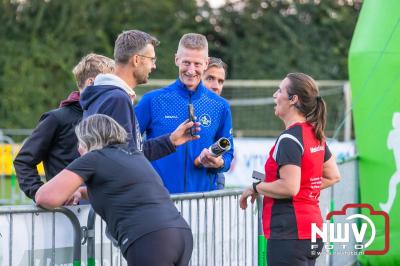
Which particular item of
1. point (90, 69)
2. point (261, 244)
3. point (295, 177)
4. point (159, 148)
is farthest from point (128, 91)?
point (261, 244)

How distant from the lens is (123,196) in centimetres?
481

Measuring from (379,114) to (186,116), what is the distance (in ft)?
11.2

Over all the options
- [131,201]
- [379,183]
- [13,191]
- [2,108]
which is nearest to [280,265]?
[131,201]

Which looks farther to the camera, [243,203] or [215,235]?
[215,235]

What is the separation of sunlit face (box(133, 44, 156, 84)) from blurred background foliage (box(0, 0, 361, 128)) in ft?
81.7

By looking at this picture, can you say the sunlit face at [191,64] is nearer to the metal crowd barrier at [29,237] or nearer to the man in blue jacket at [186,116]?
the man in blue jacket at [186,116]

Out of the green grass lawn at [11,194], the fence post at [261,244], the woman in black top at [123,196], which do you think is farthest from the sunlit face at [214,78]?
the green grass lawn at [11,194]

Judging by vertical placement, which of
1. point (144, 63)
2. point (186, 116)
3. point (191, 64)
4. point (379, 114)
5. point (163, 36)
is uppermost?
point (163, 36)

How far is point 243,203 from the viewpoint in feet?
19.8

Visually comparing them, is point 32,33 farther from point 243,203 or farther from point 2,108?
point 243,203

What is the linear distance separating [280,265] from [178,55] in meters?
2.07

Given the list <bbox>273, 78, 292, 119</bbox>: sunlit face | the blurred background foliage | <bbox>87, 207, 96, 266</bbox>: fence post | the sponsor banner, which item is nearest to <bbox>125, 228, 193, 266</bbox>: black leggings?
<bbox>87, 207, 96, 266</bbox>: fence post

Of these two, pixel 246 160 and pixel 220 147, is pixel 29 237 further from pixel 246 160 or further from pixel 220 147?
pixel 246 160

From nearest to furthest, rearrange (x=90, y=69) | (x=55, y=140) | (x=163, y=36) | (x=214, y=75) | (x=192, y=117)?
(x=55, y=140), (x=90, y=69), (x=192, y=117), (x=214, y=75), (x=163, y=36)
